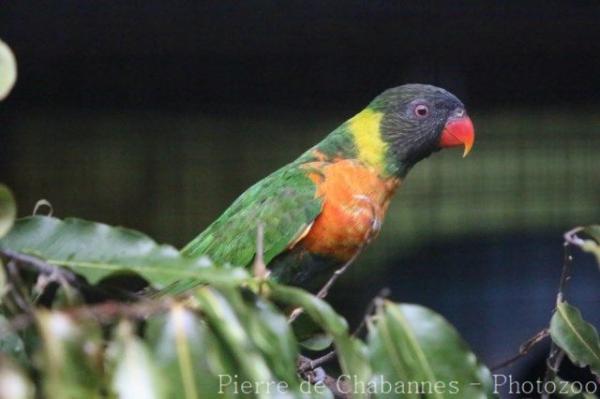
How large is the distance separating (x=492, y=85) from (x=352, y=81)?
37cm

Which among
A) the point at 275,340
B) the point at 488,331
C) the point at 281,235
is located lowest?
the point at 488,331

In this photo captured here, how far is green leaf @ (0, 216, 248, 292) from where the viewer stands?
0.63m

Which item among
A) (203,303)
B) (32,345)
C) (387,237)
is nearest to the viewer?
(203,303)

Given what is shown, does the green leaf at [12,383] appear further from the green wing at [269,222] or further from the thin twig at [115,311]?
the green wing at [269,222]

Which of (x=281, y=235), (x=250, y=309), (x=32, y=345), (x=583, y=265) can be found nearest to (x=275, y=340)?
(x=250, y=309)

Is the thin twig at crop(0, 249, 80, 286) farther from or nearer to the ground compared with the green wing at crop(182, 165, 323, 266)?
farther from the ground

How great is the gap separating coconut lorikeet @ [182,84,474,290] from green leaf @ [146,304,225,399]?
0.81 meters

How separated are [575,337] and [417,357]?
31 cm

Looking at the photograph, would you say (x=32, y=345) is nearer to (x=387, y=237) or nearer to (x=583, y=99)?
(x=387, y=237)

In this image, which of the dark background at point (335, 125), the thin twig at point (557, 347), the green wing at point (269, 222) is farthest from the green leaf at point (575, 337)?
the dark background at point (335, 125)

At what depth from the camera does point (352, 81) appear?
250 cm

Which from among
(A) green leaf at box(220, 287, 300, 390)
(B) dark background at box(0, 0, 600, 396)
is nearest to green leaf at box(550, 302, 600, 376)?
(A) green leaf at box(220, 287, 300, 390)

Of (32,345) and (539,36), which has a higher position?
(539,36)

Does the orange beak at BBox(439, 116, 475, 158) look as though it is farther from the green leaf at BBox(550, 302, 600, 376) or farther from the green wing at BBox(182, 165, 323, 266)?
the green leaf at BBox(550, 302, 600, 376)
